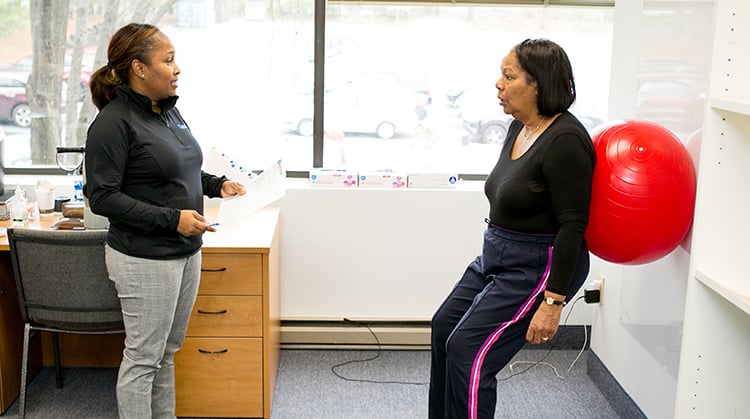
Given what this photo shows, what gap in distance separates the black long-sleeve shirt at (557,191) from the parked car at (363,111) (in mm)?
1422

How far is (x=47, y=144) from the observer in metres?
3.54

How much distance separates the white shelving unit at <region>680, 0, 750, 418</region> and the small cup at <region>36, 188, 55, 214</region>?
2479 millimetres

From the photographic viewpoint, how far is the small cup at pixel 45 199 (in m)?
3.17

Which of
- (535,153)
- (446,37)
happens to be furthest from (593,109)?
(535,153)

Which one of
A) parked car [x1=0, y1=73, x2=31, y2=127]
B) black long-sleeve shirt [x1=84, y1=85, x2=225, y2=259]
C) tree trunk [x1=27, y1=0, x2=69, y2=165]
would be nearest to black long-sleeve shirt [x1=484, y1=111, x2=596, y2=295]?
black long-sleeve shirt [x1=84, y1=85, x2=225, y2=259]

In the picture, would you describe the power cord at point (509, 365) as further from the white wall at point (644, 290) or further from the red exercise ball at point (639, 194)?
the red exercise ball at point (639, 194)

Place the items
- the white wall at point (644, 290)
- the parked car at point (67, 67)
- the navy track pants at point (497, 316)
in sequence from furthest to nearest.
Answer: the parked car at point (67, 67), the white wall at point (644, 290), the navy track pants at point (497, 316)

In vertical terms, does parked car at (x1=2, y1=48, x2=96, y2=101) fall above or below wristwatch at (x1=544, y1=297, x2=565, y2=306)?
above

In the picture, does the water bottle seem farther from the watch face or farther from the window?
the watch face

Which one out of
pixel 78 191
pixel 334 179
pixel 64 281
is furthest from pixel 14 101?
pixel 334 179

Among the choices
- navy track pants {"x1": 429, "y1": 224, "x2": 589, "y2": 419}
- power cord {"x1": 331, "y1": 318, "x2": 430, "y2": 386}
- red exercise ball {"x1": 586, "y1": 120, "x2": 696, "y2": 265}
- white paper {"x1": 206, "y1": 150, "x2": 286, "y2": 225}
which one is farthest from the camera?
power cord {"x1": 331, "y1": 318, "x2": 430, "y2": 386}

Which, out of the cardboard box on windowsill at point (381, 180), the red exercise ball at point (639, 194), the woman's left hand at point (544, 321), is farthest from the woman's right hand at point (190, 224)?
the cardboard box on windowsill at point (381, 180)

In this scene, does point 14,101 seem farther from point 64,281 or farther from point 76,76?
point 64,281

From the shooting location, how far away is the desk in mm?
2773
